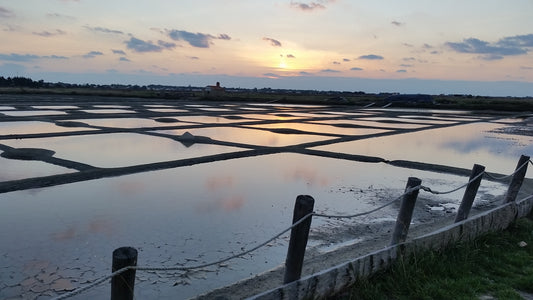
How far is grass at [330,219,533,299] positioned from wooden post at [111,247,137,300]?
1951 mm

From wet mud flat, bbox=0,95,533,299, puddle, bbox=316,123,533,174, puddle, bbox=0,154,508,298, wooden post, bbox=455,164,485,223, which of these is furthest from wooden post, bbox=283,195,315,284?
puddle, bbox=316,123,533,174

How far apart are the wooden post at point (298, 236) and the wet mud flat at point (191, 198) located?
1.62 feet

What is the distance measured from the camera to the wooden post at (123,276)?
2.30 meters

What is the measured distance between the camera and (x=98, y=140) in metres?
13.1

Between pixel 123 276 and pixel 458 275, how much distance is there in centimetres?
338

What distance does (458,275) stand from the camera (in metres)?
4.18

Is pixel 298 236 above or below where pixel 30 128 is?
above

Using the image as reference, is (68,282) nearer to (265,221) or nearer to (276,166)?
(265,221)

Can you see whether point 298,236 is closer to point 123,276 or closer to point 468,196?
point 123,276

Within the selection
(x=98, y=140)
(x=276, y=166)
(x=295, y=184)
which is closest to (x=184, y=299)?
(x=295, y=184)

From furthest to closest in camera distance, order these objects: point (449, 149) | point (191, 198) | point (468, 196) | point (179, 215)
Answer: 1. point (449, 149)
2. point (191, 198)
3. point (179, 215)
4. point (468, 196)

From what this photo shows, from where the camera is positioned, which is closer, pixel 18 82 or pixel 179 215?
pixel 179 215

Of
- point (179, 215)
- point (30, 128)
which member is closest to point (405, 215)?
point (179, 215)

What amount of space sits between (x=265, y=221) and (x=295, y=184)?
2.40m
